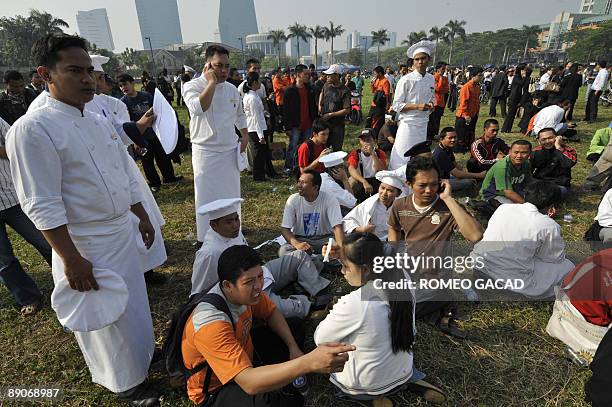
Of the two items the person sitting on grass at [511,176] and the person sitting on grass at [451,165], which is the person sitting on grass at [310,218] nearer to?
the person sitting on grass at [451,165]

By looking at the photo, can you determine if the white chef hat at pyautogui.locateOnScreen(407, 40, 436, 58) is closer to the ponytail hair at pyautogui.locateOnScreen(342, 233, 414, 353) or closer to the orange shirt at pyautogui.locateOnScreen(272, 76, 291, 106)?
the ponytail hair at pyautogui.locateOnScreen(342, 233, 414, 353)

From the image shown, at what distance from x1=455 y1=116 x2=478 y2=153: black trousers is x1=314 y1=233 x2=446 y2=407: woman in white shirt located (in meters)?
6.60

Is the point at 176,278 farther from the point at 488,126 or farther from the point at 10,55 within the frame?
the point at 10,55

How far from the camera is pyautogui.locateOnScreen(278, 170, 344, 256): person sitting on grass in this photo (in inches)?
137

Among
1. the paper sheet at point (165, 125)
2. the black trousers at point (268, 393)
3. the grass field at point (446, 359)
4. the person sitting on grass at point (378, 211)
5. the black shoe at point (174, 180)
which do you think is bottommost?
the grass field at point (446, 359)

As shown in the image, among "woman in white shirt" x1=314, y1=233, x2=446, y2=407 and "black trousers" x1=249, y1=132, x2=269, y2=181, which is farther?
"black trousers" x1=249, y1=132, x2=269, y2=181

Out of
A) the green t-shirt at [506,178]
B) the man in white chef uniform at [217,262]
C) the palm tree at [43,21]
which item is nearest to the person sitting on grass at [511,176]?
the green t-shirt at [506,178]

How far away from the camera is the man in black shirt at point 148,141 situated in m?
5.55

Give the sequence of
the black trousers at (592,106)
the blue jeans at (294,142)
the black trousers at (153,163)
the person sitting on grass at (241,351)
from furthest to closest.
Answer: the black trousers at (592,106) → the blue jeans at (294,142) → the black trousers at (153,163) → the person sitting on grass at (241,351)

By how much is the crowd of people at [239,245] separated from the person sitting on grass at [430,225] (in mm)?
12

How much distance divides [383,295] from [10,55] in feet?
181

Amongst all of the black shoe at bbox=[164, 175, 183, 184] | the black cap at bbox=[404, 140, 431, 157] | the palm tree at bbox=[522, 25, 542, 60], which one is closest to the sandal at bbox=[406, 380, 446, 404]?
the black cap at bbox=[404, 140, 431, 157]

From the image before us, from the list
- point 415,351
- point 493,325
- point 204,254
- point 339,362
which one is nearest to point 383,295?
point 339,362

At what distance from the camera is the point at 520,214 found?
2.97 metres
